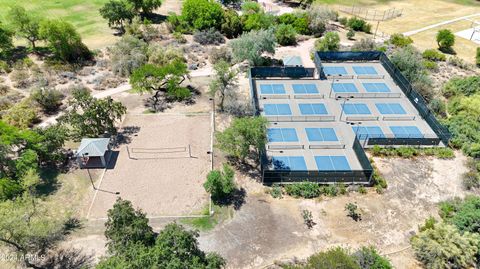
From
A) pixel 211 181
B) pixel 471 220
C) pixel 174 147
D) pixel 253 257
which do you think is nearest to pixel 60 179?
pixel 174 147

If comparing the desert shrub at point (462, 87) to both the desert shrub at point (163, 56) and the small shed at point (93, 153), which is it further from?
the small shed at point (93, 153)

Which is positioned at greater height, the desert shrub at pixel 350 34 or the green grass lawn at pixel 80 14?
the green grass lawn at pixel 80 14

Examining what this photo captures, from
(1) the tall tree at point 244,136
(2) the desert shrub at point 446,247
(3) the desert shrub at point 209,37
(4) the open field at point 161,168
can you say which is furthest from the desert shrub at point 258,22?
(2) the desert shrub at point 446,247

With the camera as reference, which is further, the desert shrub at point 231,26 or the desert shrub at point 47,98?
the desert shrub at point 231,26

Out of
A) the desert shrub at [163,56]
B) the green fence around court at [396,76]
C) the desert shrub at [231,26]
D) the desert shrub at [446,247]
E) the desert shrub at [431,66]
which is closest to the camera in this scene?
the desert shrub at [446,247]

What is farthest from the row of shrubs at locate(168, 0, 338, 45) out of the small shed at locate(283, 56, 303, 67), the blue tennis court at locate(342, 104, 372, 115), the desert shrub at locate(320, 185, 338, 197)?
the desert shrub at locate(320, 185, 338, 197)

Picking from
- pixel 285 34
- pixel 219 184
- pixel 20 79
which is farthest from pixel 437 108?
pixel 20 79
